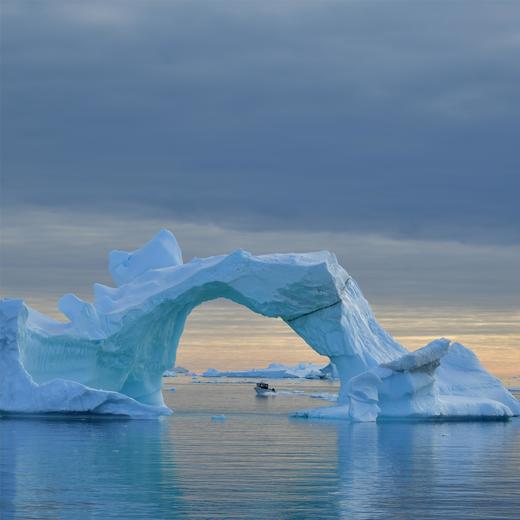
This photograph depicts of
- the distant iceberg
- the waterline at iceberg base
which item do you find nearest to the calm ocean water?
the waterline at iceberg base

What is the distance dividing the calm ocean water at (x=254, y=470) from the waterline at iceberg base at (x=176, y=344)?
0.93 meters

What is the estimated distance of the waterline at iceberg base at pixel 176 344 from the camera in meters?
31.2

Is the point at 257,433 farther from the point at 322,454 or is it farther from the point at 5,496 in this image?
the point at 5,496

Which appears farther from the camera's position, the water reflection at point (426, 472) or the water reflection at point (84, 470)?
the water reflection at point (426, 472)

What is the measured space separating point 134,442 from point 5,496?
9156mm

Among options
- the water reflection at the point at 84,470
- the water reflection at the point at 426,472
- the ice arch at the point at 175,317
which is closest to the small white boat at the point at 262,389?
the ice arch at the point at 175,317

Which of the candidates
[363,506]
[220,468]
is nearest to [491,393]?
[220,468]

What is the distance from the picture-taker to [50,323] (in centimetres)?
Answer: 3391

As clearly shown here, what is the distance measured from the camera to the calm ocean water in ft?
51.1

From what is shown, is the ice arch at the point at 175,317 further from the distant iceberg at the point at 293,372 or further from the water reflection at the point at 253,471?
the distant iceberg at the point at 293,372

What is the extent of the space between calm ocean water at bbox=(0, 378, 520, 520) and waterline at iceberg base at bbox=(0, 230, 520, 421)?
36.5 inches

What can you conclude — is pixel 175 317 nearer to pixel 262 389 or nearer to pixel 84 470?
pixel 84 470

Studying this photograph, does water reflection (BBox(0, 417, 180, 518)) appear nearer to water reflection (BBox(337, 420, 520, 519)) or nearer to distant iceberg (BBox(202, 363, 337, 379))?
water reflection (BBox(337, 420, 520, 519))

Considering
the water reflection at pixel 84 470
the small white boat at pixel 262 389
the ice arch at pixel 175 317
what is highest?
the ice arch at pixel 175 317
